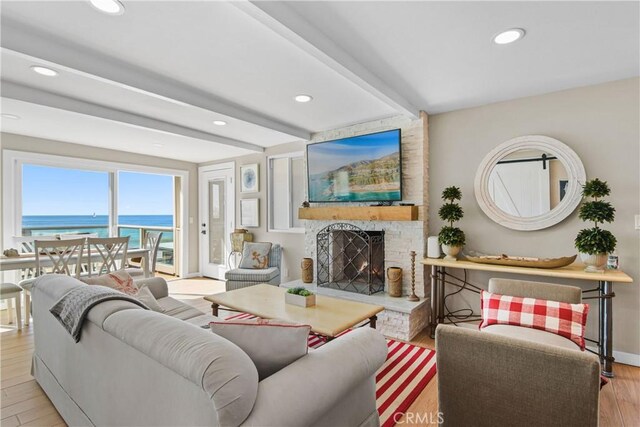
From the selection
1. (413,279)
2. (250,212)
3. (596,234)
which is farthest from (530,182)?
(250,212)

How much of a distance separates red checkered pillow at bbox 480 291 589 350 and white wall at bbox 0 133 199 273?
5.25m

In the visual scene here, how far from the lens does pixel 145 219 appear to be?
20.0 feet

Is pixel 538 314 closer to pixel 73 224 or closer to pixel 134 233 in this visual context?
pixel 73 224

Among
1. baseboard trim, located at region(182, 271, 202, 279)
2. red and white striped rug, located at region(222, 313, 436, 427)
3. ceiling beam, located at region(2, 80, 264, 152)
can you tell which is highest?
ceiling beam, located at region(2, 80, 264, 152)

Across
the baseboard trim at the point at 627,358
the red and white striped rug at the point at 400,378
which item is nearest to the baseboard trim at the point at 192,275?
the red and white striped rug at the point at 400,378

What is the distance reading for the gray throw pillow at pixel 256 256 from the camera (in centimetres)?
454

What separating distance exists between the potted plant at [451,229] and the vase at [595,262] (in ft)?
3.02

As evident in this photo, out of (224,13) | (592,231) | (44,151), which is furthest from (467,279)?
(44,151)

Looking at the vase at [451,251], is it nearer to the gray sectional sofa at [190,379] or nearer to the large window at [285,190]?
the gray sectional sofa at [190,379]

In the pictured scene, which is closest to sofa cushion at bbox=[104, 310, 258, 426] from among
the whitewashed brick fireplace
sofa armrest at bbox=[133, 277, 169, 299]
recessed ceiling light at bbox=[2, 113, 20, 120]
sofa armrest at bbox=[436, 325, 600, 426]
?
sofa armrest at bbox=[436, 325, 600, 426]

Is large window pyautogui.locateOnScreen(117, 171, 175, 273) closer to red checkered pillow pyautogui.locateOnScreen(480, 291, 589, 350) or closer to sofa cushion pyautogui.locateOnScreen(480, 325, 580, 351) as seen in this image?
red checkered pillow pyautogui.locateOnScreen(480, 291, 589, 350)

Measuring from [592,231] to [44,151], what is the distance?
6105 mm

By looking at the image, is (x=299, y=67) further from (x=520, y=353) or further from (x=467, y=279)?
(x=467, y=279)

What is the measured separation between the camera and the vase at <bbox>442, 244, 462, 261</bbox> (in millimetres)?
3031
